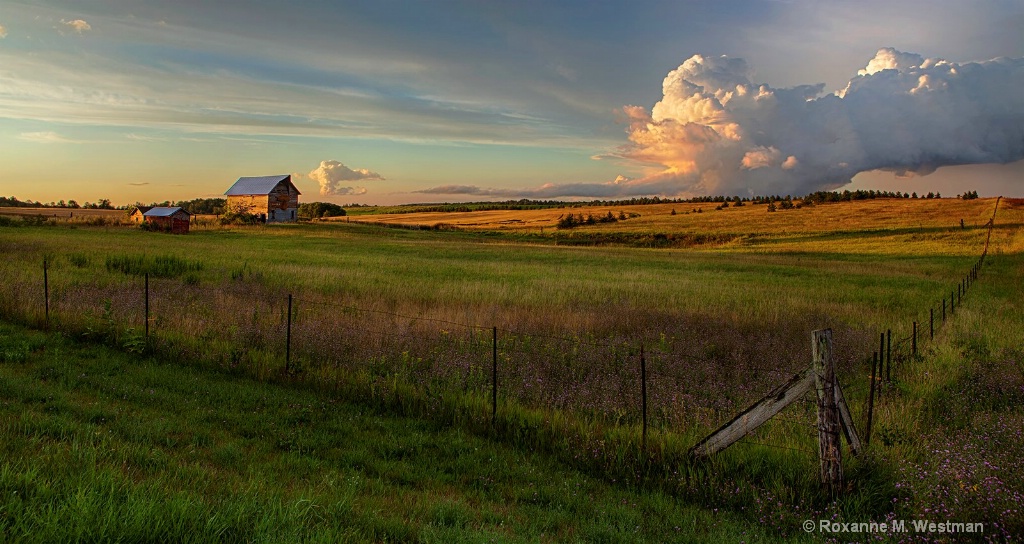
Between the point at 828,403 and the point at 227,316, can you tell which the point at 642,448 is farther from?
the point at 227,316

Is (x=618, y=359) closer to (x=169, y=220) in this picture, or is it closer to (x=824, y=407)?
(x=824, y=407)

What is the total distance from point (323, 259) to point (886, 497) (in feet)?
122

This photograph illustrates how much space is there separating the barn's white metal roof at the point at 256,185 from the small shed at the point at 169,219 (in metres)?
14.3

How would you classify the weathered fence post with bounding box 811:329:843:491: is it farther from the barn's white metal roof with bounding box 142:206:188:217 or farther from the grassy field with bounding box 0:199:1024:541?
the barn's white metal roof with bounding box 142:206:188:217

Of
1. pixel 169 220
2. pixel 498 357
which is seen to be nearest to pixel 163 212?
pixel 169 220

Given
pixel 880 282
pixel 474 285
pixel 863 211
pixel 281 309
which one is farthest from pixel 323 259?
→ pixel 863 211

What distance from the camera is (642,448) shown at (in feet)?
23.5

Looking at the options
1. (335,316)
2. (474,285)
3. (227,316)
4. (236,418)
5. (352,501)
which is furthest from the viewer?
(474,285)

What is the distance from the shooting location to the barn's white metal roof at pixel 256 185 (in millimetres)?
87812

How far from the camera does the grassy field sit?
20.7 ft

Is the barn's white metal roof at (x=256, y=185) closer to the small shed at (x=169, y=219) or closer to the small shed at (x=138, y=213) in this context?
the small shed at (x=138, y=213)

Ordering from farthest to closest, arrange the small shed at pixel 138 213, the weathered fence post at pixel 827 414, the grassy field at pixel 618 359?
1. the small shed at pixel 138 213
2. the grassy field at pixel 618 359
3. the weathered fence post at pixel 827 414

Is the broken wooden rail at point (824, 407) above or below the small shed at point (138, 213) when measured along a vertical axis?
below

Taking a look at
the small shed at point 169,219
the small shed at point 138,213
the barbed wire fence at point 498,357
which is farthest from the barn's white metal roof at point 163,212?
the barbed wire fence at point 498,357
